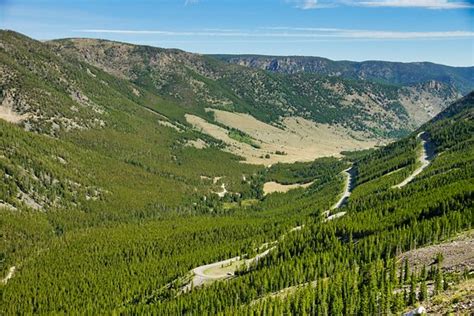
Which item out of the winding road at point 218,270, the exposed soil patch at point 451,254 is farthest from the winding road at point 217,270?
the exposed soil patch at point 451,254

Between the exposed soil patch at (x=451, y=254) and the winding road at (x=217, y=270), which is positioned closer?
the exposed soil patch at (x=451, y=254)

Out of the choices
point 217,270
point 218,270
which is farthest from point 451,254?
point 217,270

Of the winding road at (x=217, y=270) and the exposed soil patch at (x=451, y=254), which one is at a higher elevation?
the exposed soil patch at (x=451, y=254)

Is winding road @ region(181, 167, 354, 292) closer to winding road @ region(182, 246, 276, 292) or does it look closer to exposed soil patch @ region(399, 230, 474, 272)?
winding road @ region(182, 246, 276, 292)

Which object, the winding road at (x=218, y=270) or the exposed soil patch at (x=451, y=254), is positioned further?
the winding road at (x=218, y=270)

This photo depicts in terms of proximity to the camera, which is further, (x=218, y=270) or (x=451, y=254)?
(x=218, y=270)

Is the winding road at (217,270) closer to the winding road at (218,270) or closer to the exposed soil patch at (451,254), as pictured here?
the winding road at (218,270)

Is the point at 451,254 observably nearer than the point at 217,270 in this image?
Yes

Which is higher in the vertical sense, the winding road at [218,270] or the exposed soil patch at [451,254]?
the exposed soil patch at [451,254]

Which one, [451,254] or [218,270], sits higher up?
[451,254]

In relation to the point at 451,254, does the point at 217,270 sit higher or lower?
lower

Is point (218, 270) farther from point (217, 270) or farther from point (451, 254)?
point (451, 254)
